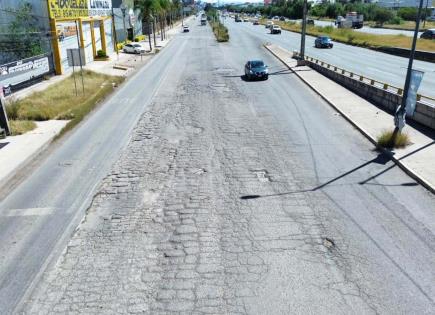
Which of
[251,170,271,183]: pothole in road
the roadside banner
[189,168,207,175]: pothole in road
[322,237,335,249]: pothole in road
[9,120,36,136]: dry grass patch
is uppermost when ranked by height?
the roadside banner

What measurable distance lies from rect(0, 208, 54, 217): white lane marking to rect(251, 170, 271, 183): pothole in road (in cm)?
567

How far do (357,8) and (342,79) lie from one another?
118480mm

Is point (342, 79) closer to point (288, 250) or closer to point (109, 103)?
point (109, 103)

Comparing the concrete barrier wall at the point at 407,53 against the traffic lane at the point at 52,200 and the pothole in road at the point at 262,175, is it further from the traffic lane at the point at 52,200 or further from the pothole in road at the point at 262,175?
the pothole in road at the point at 262,175

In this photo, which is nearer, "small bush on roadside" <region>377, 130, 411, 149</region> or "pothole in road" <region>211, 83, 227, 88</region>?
"small bush on roadside" <region>377, 130, 411, 149</region>

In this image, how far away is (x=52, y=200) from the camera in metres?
11.8

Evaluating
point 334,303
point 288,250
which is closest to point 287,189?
point 288,250

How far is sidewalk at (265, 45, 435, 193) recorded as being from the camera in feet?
43.0

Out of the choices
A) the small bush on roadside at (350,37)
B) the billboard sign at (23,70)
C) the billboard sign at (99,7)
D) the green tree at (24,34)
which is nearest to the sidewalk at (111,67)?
the billboard sign at (23,70)

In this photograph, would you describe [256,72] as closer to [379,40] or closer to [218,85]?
[218,85]

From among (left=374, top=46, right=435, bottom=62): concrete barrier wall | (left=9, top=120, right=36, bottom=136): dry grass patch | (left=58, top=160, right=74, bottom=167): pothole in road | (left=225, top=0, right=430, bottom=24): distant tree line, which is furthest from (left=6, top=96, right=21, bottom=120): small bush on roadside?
(left=225, top=0, right=430, bottom=24): distant tree line

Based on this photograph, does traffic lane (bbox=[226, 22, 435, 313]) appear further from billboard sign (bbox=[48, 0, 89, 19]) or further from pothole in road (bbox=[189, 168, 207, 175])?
billboard sign (bbox=[48, 0, 89, 19])

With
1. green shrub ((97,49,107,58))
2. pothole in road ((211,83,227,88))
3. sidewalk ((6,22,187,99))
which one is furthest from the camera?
green shrub ((97,49,107,58))

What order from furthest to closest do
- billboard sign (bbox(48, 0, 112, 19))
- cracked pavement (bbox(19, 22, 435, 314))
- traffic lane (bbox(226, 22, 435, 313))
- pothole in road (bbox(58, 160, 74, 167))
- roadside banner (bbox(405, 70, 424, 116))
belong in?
billboard sign (bbox(48, 0, 112, 19)), roadside banner (bbox(405, 70, 424, 116)), pothole in road (bbox(58, 160, 74, 167)), traffic lane (bbox(226, 22, 435, 313)), cracked pavement (bbox(19, 22, 435, 314))
